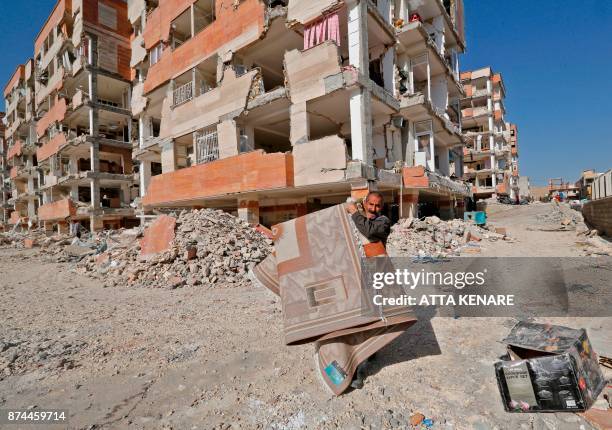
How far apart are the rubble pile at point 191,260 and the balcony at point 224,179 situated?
2081 mm

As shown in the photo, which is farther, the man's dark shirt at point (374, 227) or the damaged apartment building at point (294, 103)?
the damaged apartment building at point (294, 103)

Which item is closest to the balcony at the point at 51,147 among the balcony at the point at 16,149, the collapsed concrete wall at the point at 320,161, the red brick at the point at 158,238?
the balcony at the point at 16,149

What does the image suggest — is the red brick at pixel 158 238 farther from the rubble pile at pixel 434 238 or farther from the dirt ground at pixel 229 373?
the rubble pile at pixel 434 238

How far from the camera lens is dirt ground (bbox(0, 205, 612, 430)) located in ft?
8.02

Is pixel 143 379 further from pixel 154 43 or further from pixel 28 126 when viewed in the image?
pixel 28 126

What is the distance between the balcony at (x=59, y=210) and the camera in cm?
2245

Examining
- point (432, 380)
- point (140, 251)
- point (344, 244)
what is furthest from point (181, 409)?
point (140, 251)

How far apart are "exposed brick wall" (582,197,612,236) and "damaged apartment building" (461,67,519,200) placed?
21.4 m

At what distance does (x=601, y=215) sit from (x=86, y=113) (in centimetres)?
3160

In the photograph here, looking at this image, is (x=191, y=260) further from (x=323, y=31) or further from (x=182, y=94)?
(x=182, y=94)

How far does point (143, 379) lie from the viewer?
308cm

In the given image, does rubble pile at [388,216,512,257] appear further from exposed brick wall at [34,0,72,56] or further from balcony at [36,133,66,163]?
exposed brick wall at [34,0,72,56]

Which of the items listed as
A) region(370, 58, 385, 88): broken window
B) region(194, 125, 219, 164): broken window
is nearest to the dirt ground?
region(194, 125, 219, 164): broken window

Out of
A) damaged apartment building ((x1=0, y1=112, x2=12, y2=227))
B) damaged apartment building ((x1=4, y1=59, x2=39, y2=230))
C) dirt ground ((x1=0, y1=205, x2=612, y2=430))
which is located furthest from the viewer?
damaged apartment building ((x1=0, y1=112, x2=12, y2=227))
